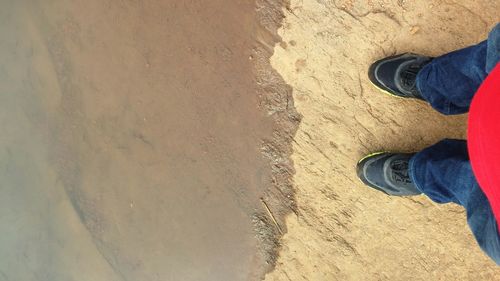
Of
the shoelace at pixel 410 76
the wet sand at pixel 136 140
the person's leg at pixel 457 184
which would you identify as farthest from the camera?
the wet sand at pixel 136 140

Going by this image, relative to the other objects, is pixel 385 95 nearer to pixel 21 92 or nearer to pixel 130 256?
pixel 130 256

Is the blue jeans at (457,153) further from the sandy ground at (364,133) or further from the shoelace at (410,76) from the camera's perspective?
the sandy ground at (364,133)

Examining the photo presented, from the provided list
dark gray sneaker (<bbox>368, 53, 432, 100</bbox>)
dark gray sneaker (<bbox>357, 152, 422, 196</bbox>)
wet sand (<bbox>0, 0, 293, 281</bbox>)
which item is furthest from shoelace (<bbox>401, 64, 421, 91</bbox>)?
wet sand (<bbox>0, 0, 293, 281</bbox>)

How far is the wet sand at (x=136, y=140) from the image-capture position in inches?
65.6

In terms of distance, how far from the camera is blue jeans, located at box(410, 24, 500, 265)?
39.0 inches

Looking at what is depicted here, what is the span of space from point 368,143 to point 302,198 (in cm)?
29

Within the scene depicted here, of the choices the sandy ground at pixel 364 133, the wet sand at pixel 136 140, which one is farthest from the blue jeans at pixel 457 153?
the wet sand at pixel 136 140

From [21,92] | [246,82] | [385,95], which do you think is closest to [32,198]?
[21,92]

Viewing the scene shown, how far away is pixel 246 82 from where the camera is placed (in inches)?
64.8

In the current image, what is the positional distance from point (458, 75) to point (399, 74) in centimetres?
24

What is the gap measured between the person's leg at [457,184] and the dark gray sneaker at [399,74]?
0.19 metres

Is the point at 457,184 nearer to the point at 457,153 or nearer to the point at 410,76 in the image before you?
the point at 457,153

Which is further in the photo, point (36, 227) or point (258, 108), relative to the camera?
point (36, 227)

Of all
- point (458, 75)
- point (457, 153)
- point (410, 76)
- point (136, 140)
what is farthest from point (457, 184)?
point (136, 140)
